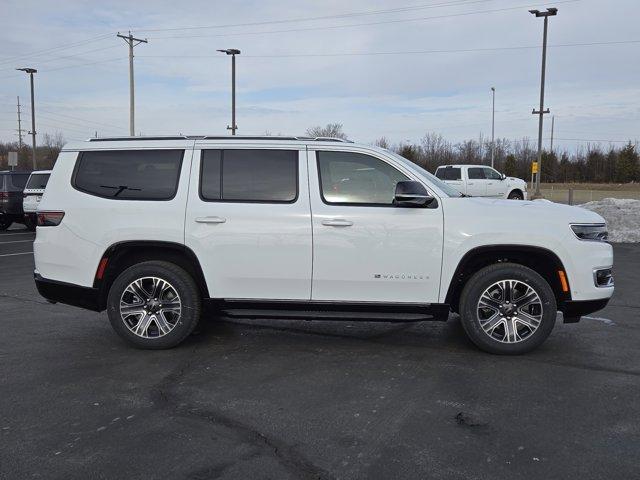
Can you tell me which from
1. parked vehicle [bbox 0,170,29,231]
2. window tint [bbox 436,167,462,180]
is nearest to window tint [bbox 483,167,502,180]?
window tint [bbox 436,167,462,180]

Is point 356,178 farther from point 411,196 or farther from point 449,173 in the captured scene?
point 449,173

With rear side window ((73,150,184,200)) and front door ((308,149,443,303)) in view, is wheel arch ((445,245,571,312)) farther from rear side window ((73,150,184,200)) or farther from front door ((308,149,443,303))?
rear side window ((73,150,184,200))

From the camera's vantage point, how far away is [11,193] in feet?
61.9

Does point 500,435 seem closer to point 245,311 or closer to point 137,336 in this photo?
point 245,311

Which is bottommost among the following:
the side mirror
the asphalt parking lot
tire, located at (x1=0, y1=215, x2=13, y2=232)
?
the asphalt parking lot

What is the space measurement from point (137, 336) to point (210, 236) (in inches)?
48.3

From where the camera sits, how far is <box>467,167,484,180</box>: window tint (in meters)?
24.6

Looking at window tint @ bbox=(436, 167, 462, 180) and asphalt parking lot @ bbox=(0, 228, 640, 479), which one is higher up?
window tint @ bbox=(436, 167, 462, 180)

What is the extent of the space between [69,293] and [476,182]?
2122cm

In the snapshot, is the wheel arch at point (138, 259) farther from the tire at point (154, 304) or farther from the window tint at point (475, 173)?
the window tint at point (475, 173)

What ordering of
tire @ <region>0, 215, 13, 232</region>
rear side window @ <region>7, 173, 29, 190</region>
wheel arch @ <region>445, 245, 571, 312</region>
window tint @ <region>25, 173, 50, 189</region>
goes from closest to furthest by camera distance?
wheel arch @ <region>445, 245, 571, 312</region> → window tint @ <region>25, 173, 50, 189</region> → rear side window @ <region>7, 173, 29, 190</region> → tire @ <region>0, 215, 13, 232</region>

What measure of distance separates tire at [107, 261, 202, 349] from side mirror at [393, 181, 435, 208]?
2.09 meters

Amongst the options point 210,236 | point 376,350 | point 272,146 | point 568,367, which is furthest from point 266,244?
point 568,367

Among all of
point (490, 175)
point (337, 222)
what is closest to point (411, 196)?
point (337, 222)
